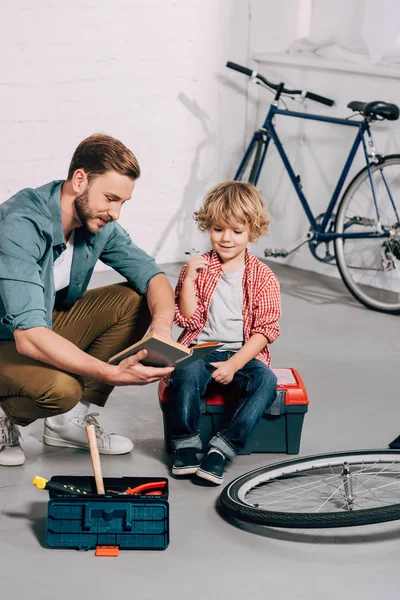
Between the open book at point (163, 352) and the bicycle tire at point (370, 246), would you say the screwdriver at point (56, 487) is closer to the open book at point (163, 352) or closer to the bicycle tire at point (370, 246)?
the open book at point (163, 352)

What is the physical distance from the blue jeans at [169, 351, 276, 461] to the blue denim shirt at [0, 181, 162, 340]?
0.37m

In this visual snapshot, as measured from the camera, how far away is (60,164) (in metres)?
5.08

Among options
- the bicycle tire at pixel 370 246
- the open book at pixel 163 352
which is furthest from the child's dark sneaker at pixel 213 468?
the bicycle tire at pixel 370 246

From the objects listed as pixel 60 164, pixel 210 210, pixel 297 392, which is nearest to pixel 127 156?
pixel 210 210

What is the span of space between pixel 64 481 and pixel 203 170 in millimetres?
3065

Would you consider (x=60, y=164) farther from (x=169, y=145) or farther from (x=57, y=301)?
(x=57, y=301)

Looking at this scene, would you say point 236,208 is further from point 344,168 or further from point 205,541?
point 344,168

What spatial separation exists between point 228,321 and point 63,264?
541mm

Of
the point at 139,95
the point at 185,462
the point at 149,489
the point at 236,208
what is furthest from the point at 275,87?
the point at 149,489

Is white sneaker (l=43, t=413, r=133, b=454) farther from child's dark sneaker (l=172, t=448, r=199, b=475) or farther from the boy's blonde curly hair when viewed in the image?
the boy's blonde curly hair

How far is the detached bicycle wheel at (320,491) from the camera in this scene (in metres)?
2.54

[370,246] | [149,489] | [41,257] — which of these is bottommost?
[370,246]

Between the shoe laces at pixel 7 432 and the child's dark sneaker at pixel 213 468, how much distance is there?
0.59 meters

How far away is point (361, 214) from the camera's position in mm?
5043
